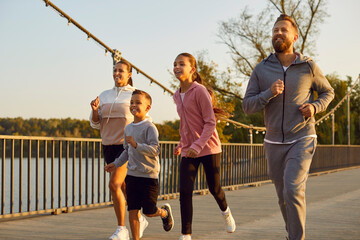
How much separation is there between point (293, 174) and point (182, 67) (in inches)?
56.1

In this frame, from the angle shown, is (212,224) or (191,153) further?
(212,224)

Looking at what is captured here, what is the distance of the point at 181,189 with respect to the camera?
15.3ft

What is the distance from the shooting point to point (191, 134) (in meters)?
4.69

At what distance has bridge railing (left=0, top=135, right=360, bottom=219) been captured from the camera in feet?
20.9

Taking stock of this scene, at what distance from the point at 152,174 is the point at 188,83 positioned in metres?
0.84

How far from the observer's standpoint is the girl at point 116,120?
5098mm

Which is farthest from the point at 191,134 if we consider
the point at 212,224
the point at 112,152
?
the point at 212,224

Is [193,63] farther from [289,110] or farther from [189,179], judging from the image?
[289,110]

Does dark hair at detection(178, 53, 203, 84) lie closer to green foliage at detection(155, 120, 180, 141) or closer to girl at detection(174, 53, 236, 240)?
girl at detection(174, 53, 236, 240)

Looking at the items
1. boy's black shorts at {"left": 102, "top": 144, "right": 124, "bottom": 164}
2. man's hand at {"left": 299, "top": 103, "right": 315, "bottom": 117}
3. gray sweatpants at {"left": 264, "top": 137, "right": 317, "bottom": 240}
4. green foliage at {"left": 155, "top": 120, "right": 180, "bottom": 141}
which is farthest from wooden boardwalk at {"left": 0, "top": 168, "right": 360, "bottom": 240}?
green foliage at {"left": 155, "top": 120, "right": 180, "bottom": 141}

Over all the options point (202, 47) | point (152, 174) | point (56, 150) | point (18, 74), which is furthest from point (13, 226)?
point (18, 74)

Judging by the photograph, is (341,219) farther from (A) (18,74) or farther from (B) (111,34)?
(A) (18,74)

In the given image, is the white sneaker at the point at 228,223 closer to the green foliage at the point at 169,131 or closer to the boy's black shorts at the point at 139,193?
the boy's black shorts at the point at 139,193

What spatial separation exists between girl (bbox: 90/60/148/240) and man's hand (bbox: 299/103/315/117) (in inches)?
75.1
